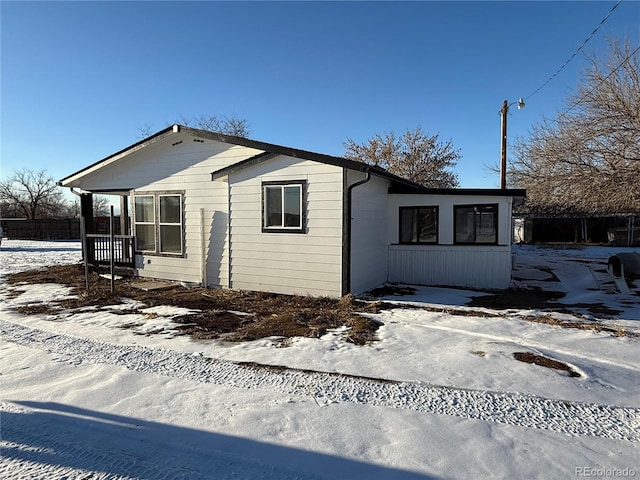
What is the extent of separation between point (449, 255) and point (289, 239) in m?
4.14

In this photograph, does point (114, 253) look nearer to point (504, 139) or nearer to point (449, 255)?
point (449, 255)

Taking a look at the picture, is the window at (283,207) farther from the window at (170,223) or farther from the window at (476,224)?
the window at (476,224)

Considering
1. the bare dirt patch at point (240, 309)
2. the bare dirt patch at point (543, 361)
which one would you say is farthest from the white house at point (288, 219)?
the bare dirt patch at point (543, 361)

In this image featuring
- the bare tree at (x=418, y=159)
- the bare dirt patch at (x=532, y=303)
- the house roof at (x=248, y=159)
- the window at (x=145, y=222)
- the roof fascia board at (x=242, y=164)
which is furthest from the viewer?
the bare tree at (x=418, y=159)

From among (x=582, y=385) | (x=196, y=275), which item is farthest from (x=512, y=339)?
(x=196, y=275)

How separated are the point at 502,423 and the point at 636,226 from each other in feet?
91.7

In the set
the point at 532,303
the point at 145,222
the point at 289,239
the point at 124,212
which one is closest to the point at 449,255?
the point at 532,303

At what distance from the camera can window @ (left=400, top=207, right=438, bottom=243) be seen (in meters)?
9.42

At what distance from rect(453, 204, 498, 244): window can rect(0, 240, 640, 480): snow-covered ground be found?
385cm

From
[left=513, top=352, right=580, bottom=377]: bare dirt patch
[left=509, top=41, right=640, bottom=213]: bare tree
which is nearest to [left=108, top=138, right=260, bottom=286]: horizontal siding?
[left=513, top=352, right=580, bottom=377]: bare dirt patch

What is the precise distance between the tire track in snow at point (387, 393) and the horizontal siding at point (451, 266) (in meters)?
6.12

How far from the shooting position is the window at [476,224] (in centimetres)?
894

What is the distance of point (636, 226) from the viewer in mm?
23688

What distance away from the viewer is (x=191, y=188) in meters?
8.93
